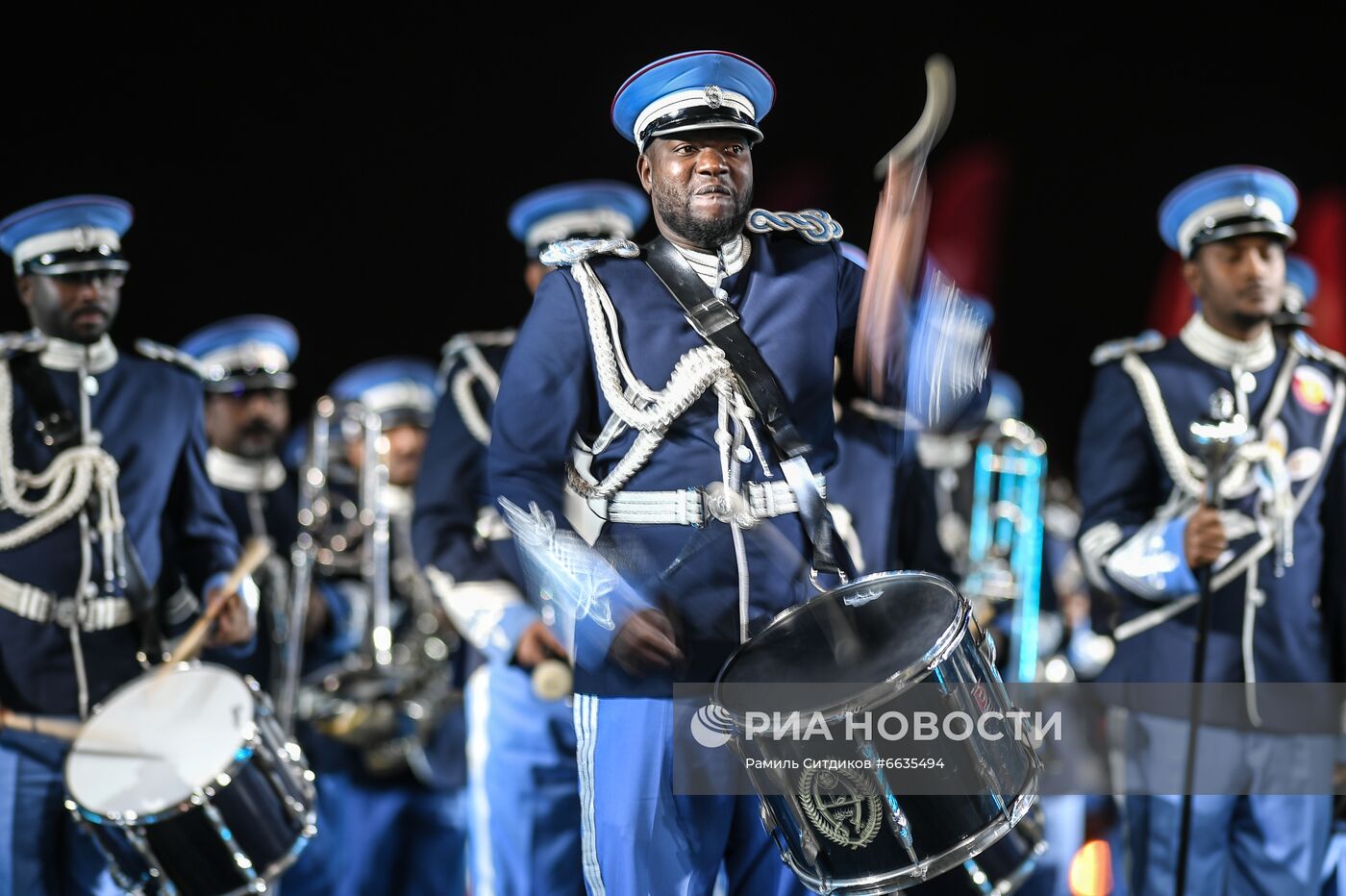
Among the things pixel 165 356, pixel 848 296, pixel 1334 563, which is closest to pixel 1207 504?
pixel 1334 563

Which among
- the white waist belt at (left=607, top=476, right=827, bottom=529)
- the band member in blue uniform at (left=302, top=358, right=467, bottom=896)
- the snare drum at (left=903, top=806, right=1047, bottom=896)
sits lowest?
the band member in blue uniform at (left=302, top=358, right=467, bottom=896)

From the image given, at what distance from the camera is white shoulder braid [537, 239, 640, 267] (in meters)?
3.43

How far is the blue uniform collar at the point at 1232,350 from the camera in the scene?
509cm

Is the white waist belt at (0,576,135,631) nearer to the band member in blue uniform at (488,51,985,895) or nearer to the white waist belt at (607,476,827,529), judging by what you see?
the band member in blue uniform at (488,51,985,895)

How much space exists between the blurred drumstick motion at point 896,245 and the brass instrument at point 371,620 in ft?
12.8

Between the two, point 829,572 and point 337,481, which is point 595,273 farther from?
point 337,481

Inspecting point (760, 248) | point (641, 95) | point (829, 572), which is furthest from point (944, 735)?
point (641, 95)

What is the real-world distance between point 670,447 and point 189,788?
1.98 m

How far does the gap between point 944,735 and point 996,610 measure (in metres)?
4.47

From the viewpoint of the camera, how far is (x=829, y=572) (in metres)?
3.31

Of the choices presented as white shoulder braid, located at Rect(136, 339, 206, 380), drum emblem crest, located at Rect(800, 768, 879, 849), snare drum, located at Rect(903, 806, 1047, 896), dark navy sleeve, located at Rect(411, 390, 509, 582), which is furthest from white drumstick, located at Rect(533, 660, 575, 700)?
drum emblem crest, located at Rect(800, 768, 879, 849)

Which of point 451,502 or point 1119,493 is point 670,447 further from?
point 451,502

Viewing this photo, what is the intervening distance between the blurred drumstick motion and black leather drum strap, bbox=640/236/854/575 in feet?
0.70

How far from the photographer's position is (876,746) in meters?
2.96
